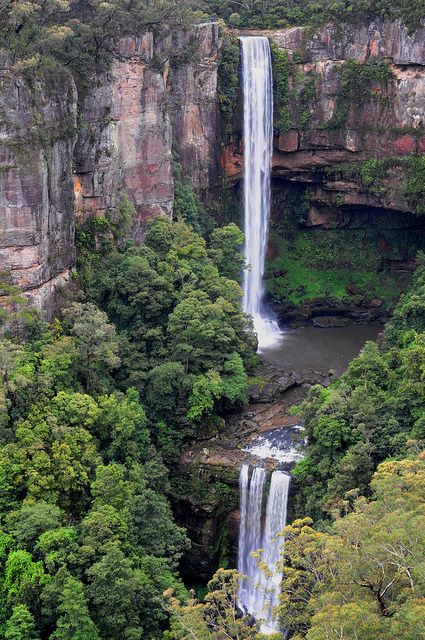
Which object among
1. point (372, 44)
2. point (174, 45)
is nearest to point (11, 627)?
point (174, 45)

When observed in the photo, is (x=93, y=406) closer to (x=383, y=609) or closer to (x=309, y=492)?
(x=309, y=492)

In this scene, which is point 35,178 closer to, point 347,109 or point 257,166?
point 257,166

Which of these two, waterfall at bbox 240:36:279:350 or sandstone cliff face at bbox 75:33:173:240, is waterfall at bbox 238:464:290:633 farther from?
sandstone cliff face at bbox 75:33:173:240

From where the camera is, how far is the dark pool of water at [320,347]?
1270 inches

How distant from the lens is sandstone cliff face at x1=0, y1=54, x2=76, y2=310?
2370cm

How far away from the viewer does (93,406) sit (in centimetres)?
2320

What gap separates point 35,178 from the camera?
24438 millimetres

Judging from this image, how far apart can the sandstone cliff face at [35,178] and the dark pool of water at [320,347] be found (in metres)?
10.1

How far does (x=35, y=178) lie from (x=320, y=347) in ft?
47.7

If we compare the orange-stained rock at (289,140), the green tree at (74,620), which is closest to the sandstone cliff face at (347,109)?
the orange-stained rock at (289,140)

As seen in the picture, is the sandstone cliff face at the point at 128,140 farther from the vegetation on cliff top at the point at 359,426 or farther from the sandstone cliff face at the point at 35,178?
the vegetation on cliff top at the point at 359,426

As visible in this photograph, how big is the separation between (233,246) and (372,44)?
10.3 metres

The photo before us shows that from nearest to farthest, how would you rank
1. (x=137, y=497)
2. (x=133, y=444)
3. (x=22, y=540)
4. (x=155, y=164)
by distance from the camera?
(x=22, y=540)
(x=137, y=497)
(x=133, y=444)
(x=155, y=164)

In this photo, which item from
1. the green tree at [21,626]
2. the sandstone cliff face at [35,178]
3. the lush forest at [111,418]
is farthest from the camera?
the sandstone cliff face at [35,178]
